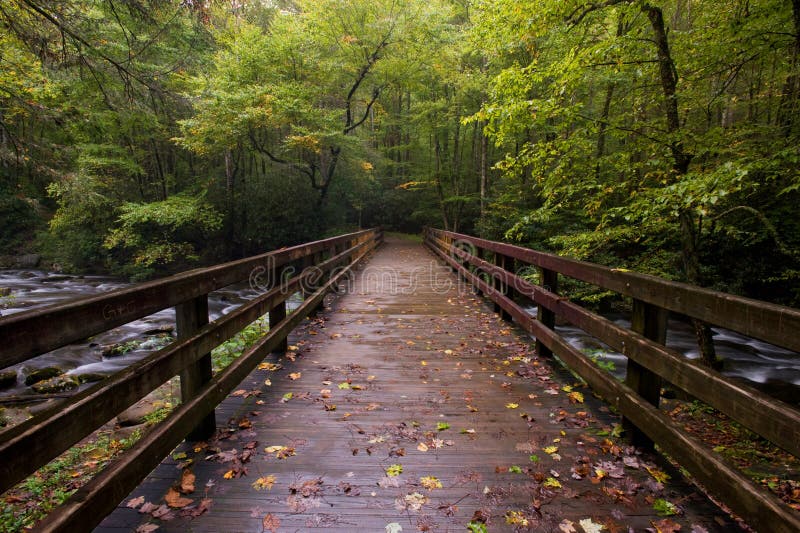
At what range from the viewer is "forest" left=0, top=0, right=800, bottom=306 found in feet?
17.6

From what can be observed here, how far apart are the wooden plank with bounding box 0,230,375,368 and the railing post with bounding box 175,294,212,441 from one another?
0.09 m

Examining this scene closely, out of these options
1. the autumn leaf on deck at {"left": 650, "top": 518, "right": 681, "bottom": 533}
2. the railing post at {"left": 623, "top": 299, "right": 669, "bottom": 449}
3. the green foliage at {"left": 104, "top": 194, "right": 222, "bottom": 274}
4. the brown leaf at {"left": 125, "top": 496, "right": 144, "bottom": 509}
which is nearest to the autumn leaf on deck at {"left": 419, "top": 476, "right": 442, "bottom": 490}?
the autumn leaf on deck at {"left": 650, "top": 518, "right": 681, "bottom": 533}

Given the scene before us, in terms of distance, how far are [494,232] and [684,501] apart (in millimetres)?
15057

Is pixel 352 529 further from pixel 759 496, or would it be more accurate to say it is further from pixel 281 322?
pixel 281 322

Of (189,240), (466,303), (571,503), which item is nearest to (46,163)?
(466,303)

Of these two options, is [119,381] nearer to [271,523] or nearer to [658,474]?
[271,523]

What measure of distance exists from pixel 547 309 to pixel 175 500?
3.58m

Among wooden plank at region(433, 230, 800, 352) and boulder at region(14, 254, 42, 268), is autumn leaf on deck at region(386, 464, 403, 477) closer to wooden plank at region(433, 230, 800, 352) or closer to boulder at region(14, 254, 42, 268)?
wooden plank at region(433, 230, 800, 352)

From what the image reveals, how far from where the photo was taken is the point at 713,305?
77.2 inches

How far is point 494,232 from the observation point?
1675 centimetres

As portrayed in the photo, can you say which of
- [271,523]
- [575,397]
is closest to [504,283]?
[575,397]

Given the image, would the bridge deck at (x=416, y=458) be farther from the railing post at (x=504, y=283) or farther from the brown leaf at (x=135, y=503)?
the railing post at (x=504, y=283)

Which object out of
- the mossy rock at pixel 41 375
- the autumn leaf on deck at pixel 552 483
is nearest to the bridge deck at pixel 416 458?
the autumn leaf on deck at pixel 552 483

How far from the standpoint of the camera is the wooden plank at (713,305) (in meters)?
1.59
